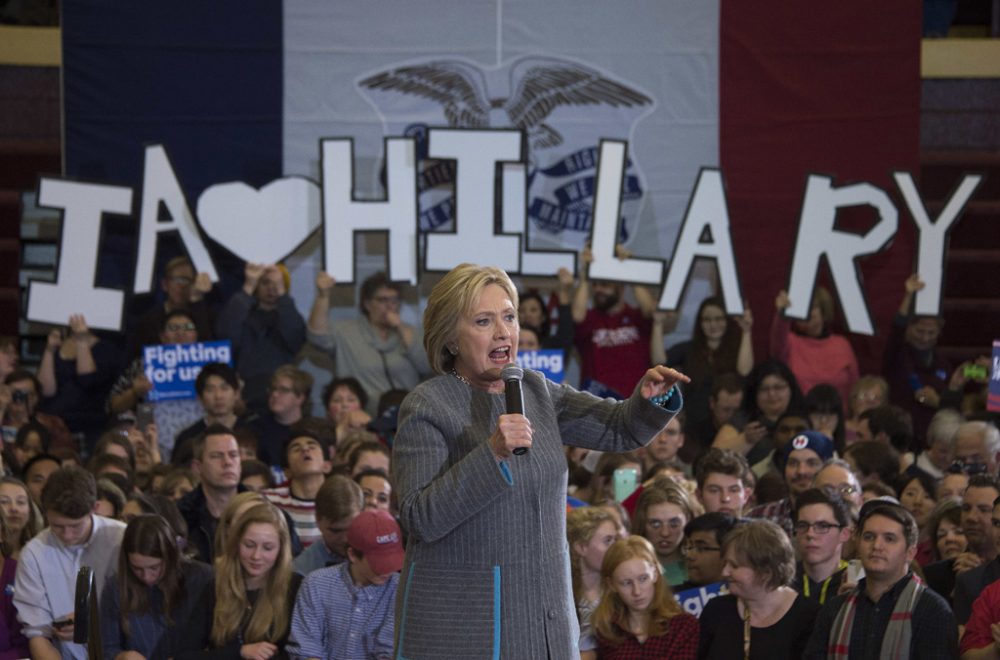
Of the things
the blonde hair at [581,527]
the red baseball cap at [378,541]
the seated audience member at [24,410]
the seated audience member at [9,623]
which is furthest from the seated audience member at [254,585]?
the seated audience member at [24,410]

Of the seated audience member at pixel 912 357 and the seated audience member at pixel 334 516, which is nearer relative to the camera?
the seated audience member at pixel 334 516

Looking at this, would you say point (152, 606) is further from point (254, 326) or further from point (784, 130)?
point (784, 130)

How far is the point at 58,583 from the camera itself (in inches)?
225

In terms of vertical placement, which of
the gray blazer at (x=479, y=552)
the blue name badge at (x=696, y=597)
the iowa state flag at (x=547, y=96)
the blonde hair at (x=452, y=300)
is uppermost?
the iowa state flag at (x=547, y=96)

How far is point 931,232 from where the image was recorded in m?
9.54

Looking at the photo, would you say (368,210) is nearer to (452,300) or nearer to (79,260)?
(79,260)

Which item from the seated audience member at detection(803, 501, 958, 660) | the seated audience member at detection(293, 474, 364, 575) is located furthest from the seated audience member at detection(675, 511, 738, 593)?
the seated audience member at detection(293, 474, 364, 575)

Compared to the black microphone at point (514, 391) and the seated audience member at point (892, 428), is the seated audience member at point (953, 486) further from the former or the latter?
the black microphone at point (514, 391)

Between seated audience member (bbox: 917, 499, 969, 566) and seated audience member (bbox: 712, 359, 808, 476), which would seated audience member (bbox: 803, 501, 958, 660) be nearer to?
seated audience member (bbox: 917, 499, 969, 566)

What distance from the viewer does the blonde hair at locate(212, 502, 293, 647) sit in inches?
213

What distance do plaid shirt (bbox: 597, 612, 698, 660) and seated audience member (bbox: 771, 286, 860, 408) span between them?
14.0ft

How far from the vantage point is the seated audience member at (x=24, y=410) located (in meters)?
8.42

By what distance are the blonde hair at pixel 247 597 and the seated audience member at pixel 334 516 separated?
249 mm

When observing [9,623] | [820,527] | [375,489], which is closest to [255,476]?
[375,489]
